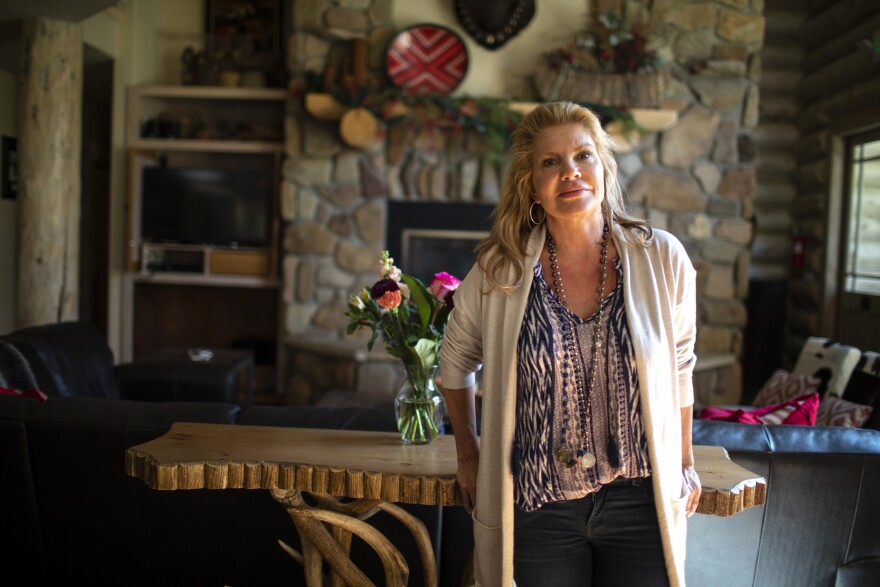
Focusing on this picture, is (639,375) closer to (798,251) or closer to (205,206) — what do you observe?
(205,206)

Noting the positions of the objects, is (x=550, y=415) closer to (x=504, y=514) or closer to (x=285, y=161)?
(x=504, y=514)

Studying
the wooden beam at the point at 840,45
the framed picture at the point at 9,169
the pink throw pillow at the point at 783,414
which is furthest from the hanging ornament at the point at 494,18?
Result: the pink throw pillow at the point at 783,414

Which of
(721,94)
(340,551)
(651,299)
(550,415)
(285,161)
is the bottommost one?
(340,551)

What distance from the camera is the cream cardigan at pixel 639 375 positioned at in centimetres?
130

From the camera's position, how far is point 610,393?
4.34 feet

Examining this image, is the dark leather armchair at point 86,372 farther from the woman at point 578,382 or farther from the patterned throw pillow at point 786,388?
the patterned throw pillow at point 786,388

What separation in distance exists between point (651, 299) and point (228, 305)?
16.8 feet

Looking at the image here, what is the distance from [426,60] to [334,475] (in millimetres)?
3880

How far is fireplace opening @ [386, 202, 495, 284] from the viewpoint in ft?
17.0

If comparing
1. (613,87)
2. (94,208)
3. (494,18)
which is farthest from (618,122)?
(94,208)

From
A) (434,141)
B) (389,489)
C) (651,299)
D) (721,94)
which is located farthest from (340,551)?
(721,94)

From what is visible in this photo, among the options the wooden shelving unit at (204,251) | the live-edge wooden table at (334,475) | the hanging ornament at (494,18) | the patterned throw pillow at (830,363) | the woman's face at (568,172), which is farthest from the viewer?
the wooden shelving unit at (204,251)

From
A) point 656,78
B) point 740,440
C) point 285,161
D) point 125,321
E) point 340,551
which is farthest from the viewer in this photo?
point 125,321

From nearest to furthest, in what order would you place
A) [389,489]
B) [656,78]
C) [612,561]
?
[612,561] → [389,489] → [656,78]
